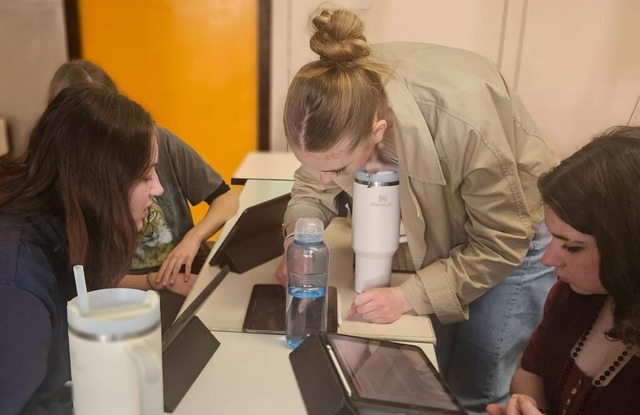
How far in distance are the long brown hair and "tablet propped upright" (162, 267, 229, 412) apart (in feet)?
0.66

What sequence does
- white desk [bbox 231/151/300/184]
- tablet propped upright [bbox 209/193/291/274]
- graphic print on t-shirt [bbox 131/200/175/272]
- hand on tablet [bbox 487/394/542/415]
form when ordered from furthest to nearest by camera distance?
white desk [bbox 231/151/300/184] < graphic print on t-shirt [bbox 131/200/175/272] < tablet propped upright [bbox 209/193/291/274] < hand on tablet [bbox 487/394/542/415]

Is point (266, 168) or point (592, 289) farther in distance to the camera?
point (266, 168)

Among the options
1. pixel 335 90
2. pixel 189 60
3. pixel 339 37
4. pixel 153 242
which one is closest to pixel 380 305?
pixel 335 90

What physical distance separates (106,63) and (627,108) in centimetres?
282

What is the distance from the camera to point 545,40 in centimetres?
295

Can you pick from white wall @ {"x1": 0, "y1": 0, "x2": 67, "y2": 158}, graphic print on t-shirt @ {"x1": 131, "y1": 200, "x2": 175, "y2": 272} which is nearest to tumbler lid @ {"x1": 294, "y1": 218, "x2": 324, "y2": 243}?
graphic print on t-shirt @ {"x1": 131, "y1": 200, "x2": 175, "y2": 272}

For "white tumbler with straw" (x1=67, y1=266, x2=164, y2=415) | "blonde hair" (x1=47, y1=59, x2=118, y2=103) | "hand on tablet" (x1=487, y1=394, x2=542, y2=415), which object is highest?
"blonde hair" (x1=47, y1=59, x2=118, y2=103)

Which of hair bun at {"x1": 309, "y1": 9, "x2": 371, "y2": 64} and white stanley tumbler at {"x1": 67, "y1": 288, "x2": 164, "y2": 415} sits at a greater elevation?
hair bun at {"x1": 309, "y1": 9, "x2": 371, "y2": 64}

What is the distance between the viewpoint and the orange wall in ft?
10.3

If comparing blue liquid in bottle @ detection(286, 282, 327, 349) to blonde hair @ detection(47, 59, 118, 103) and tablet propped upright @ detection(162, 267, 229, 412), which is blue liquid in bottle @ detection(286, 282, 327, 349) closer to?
tablet propped upright @ detection(162, 267, 229, 412)

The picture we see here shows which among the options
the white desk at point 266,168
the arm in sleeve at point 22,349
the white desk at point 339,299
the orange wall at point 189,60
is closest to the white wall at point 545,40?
the orange wall at point 189,60

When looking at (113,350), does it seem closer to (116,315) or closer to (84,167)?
(116,315)

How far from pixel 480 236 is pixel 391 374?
42 centimetres

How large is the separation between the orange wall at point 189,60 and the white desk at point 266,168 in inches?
25.4
